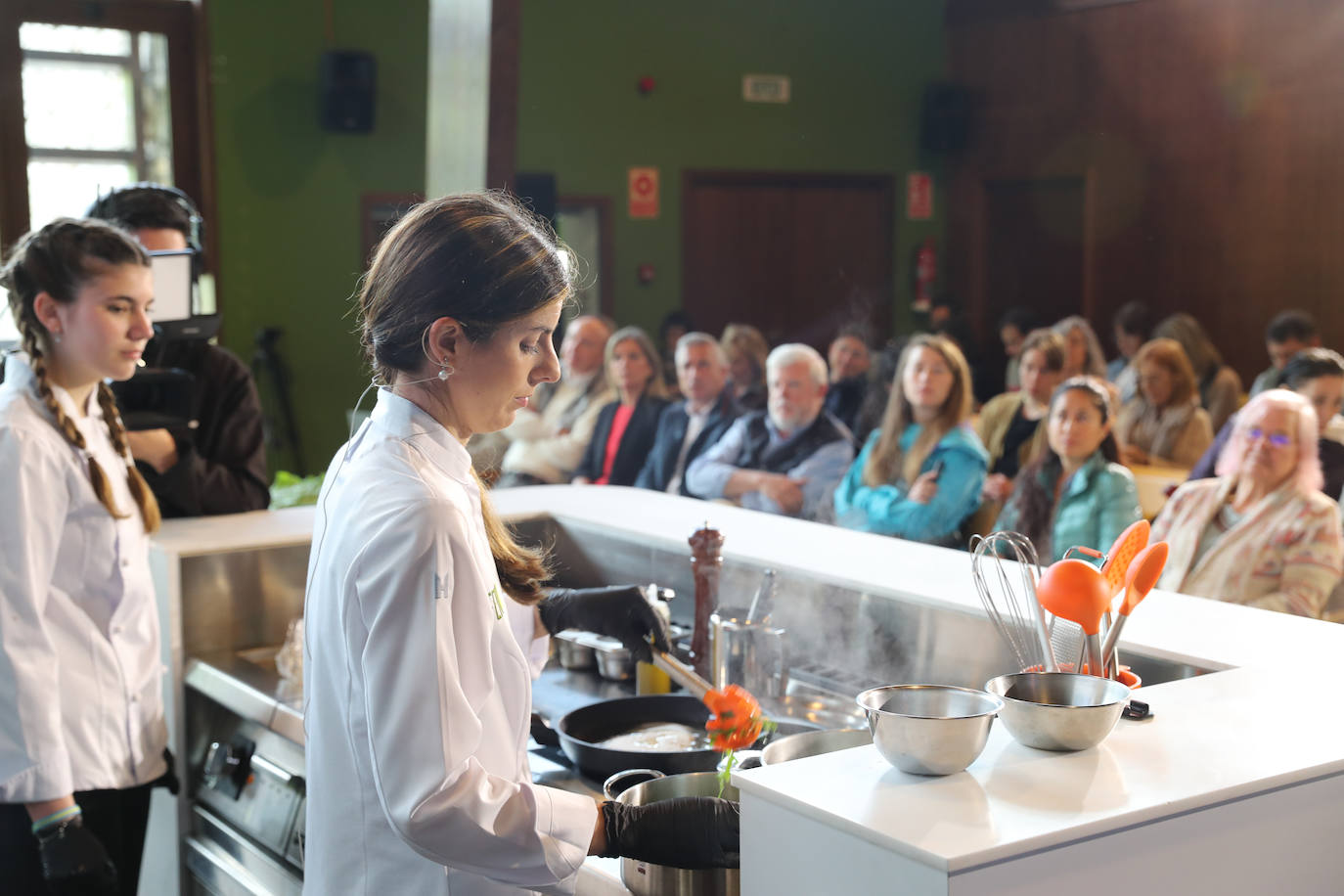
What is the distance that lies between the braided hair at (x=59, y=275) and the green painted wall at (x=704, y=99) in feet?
18.6

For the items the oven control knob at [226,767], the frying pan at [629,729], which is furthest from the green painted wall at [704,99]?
the frying pan at [629,729]

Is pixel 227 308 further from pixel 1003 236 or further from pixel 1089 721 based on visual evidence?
pixel 1089 721

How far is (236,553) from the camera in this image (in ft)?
7.36

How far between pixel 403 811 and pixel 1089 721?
1.76 feet

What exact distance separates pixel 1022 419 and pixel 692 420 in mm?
1208

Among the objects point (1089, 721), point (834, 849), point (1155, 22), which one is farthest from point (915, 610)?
point (1155, 22)

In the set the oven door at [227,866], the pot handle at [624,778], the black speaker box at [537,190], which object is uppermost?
the black speaker box at [537,190]

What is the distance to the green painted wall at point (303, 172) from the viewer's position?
657cm

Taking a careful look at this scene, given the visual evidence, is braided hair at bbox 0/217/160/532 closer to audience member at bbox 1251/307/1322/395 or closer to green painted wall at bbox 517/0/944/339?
audience member at bbox 1251/307/1322/395

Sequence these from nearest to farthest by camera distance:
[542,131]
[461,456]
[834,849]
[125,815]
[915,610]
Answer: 1. [834,849]
2. [461,456]
3. [915,610]
4. [125,815]
5. [542,131]

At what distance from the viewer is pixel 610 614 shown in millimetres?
1729

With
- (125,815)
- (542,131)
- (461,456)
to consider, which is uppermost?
(542,131)

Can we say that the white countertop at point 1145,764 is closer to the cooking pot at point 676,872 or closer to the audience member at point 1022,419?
the cooking pot at point 676,872

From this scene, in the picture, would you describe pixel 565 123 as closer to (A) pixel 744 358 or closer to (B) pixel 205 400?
(A) pixel 744 358
